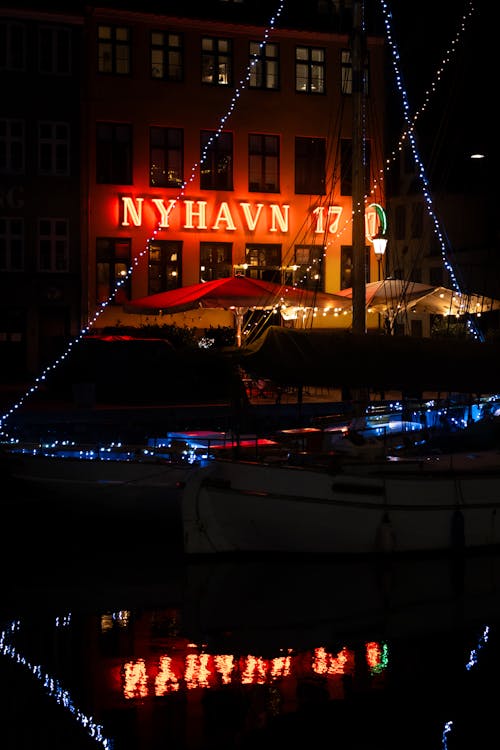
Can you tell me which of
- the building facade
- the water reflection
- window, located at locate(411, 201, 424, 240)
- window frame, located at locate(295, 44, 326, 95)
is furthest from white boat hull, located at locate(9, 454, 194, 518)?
window frame, located at locate(295, 44, 326, 95)

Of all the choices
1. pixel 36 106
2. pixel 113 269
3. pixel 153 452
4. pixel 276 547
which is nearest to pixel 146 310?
pixel 113 269

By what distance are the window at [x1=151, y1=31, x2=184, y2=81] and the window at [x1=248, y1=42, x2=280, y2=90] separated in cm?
267

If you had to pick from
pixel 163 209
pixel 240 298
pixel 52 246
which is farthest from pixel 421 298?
pixel 52 246

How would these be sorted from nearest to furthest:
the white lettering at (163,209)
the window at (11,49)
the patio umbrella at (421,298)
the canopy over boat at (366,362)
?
the canopy over boat at (366,362) < the patio umbrella at (421,298) < the window at (11,49) < the white lettering at (163,209)

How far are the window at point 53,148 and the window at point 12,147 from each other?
637 mm

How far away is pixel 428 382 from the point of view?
16141 millimetres

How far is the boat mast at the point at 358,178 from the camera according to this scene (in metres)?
22.0

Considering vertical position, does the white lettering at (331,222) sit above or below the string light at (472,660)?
above

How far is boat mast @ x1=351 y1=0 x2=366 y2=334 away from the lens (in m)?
22.0

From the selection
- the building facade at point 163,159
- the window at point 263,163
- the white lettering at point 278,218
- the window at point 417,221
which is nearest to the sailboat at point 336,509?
the building facade at point 163,159

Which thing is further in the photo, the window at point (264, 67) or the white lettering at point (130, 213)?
the window at point (264, 67)

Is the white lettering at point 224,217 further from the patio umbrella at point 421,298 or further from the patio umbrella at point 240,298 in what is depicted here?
the patio umbrella at point 421,298

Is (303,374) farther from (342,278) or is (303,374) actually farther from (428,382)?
(342,278)

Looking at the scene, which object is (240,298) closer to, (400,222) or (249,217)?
(249,217)
